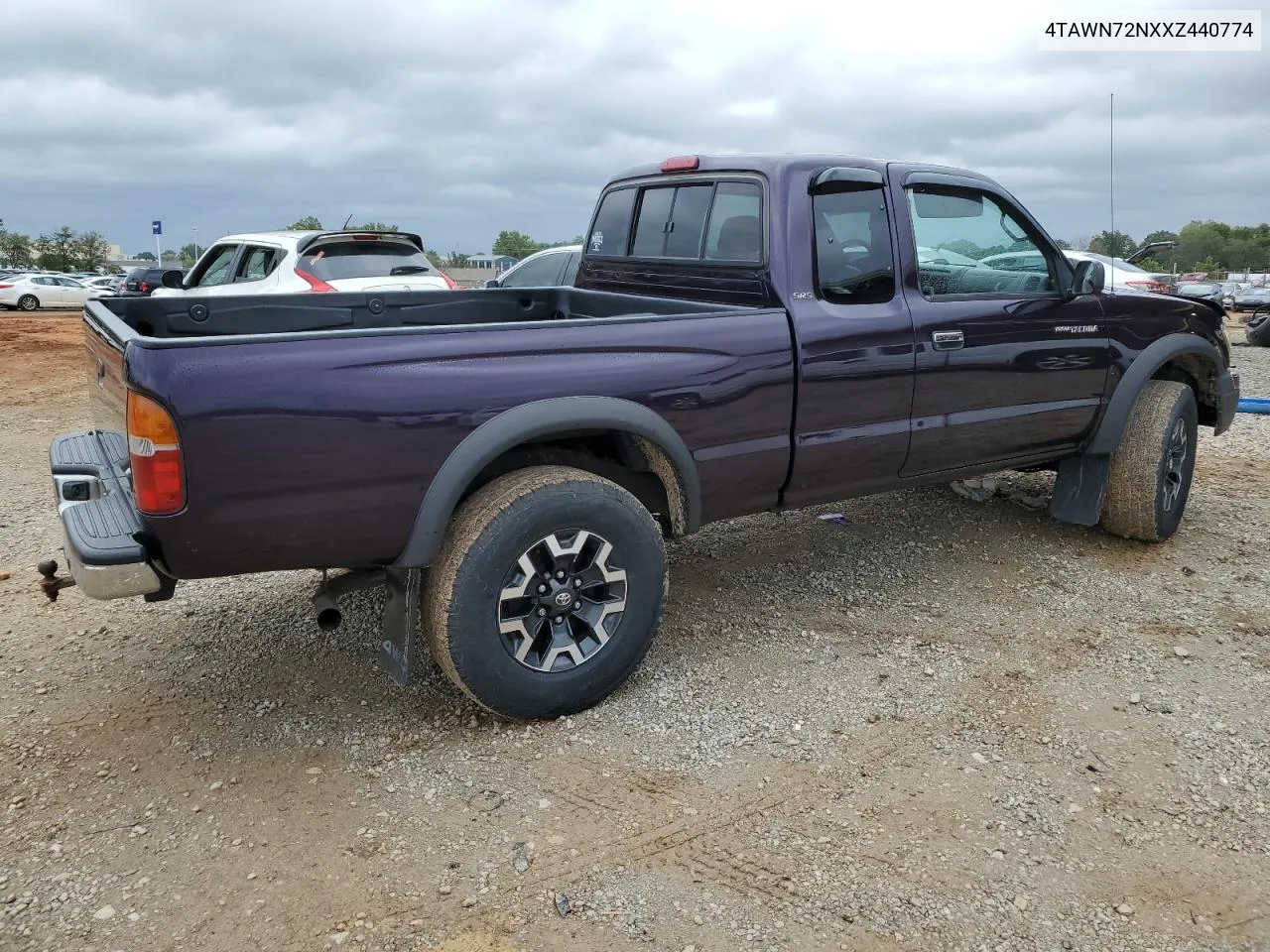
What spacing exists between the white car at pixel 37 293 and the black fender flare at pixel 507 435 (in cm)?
2757

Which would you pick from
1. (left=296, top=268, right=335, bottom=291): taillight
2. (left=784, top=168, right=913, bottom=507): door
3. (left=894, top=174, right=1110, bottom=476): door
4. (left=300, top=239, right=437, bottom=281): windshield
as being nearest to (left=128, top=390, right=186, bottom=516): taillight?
A: (left=784, top=168, right=913, bottom=507): door

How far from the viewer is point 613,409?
136 inches

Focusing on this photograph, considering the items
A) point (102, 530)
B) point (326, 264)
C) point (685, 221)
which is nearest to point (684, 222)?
point (685, 221)

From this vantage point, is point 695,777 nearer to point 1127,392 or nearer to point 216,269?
point 1127,392

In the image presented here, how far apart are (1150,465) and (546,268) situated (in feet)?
20.1

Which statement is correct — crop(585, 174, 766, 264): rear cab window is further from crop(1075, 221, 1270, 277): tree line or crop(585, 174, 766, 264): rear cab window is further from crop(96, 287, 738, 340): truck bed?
crop(1075, 221, 1270, 277): tree line

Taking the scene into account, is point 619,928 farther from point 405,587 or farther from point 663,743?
point 405,587

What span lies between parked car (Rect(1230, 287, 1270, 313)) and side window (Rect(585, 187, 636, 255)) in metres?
25.5

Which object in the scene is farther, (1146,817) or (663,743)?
(663,743)

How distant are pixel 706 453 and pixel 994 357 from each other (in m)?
1.61

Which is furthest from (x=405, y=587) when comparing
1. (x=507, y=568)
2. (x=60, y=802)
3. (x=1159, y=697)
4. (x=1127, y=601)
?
(x=1127, y=601)

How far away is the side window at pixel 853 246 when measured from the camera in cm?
414

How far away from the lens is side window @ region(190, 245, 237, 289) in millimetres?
10562

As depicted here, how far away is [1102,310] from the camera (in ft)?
16.5
